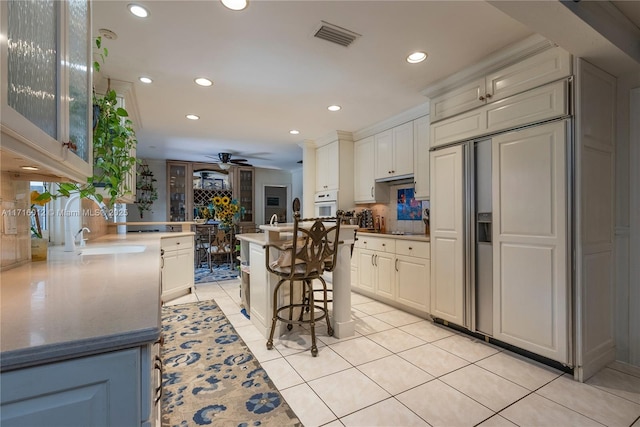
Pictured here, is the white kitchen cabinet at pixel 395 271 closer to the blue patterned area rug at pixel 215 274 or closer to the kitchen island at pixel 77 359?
the blue patterned area rug at pixel 215 274

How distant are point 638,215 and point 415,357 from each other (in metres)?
2.01

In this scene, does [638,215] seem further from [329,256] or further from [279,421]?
[279,421]

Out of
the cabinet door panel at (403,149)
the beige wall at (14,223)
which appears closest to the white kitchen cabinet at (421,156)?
the cabinet door panel at (403,149)

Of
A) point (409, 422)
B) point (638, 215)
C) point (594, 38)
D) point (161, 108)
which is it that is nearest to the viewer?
point (409, 422)

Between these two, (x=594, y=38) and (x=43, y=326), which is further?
(x=594, y=38)

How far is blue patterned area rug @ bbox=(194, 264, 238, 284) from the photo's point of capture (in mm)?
5160

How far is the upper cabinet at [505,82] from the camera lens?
6.90ft

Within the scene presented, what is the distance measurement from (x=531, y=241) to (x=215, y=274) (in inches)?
195

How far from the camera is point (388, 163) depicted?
160 inches

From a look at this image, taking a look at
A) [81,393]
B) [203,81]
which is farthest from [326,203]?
[81,393]

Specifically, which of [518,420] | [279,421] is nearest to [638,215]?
[518,420]

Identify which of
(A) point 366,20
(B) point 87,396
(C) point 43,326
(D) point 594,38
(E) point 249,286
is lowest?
(E) point 249,286

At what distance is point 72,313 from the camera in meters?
0.84

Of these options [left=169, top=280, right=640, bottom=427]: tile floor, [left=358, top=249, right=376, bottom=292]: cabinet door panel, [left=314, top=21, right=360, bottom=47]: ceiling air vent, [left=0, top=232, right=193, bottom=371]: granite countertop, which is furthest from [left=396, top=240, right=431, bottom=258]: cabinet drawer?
[left=0, top=232, right=193, bottom=371]: granite countertop
